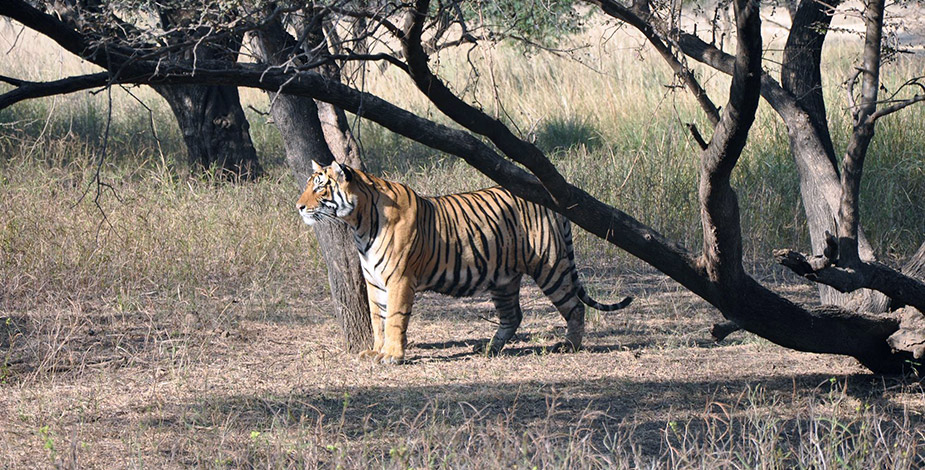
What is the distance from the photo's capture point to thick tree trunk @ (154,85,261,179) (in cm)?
1020

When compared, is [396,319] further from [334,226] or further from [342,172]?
[342,172]

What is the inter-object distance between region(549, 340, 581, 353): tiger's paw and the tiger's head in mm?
1537

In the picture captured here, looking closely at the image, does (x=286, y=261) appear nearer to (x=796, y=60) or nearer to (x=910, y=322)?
(x=796, y=60)

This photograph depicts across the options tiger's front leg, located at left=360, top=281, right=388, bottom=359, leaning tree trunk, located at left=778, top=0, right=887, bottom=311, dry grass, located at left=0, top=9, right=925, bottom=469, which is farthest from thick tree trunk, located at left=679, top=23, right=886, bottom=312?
tiger's front leg, located at left=360, top=281, right=388, bottom=359

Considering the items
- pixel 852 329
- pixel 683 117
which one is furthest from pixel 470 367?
pixel 683 117

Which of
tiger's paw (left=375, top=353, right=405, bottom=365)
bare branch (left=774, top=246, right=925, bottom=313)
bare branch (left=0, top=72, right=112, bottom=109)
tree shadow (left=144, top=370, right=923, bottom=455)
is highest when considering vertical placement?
bare branch (left=0, top=72, right=112, bottom=109)

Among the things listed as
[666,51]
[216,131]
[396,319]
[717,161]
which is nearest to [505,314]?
[396,319]

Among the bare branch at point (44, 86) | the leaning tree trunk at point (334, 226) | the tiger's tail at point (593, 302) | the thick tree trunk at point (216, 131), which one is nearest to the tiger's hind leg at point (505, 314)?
the tiger's tail at point (593, 302)

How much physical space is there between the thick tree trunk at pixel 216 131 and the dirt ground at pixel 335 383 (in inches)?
158

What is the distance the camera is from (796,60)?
5.36 metres

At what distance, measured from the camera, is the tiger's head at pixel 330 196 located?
518cm

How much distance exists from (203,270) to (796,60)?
173 inches

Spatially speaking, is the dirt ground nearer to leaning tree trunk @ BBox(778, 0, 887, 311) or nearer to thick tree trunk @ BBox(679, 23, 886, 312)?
thick tree trunk @ BBox(679, 23, 886, 312)

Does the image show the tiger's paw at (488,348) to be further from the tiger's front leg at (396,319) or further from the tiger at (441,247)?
the tiger's front leg at (396,319)
